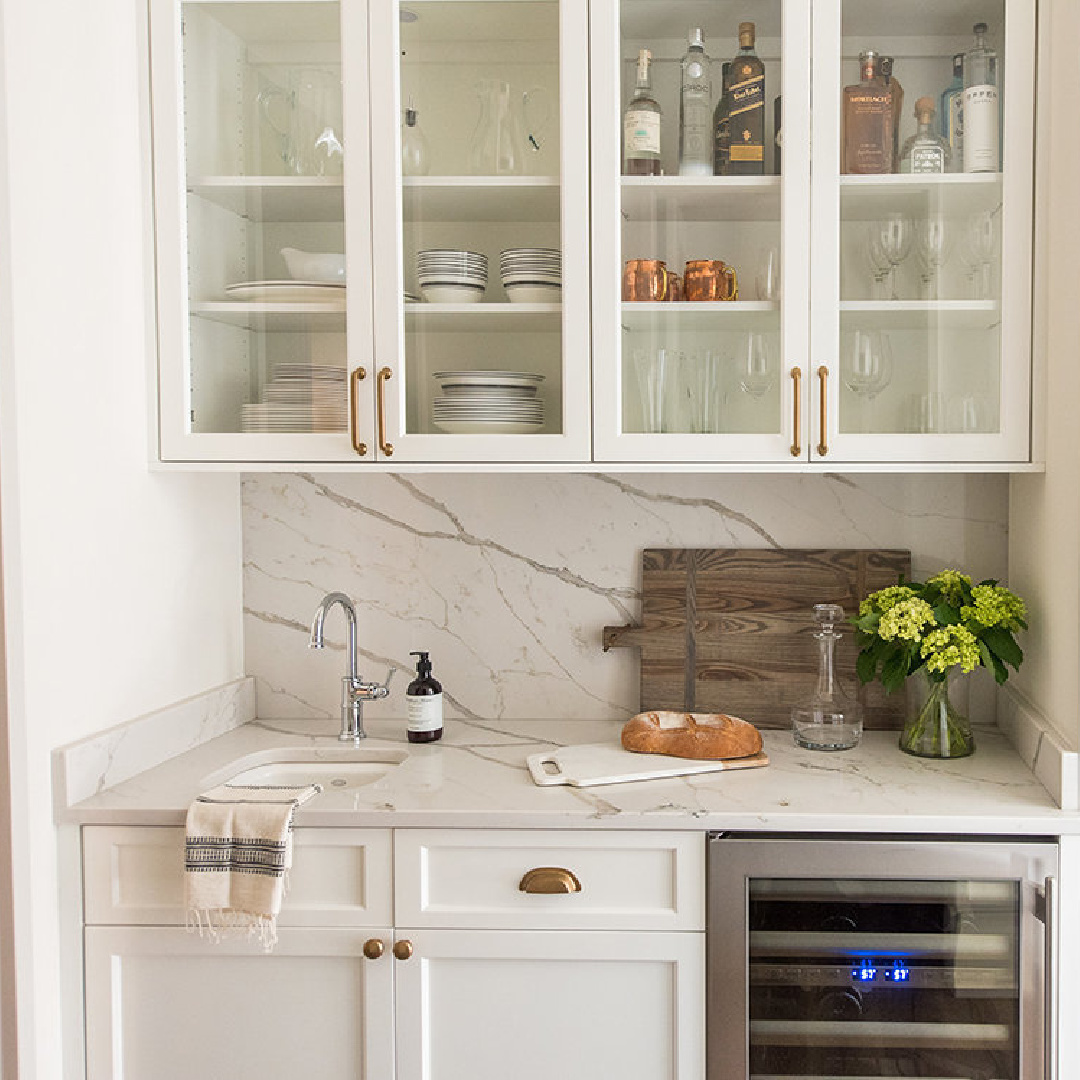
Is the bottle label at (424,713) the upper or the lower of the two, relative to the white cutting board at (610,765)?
upper

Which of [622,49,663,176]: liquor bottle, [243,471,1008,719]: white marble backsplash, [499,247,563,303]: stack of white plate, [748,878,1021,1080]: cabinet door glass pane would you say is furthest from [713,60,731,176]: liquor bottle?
[748,878,1021,1080]: cabinet door glass pane

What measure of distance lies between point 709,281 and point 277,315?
795 millimetres

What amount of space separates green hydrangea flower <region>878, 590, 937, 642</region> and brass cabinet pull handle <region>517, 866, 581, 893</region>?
703mm

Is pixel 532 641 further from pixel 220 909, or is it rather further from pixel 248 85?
pixel 248 85

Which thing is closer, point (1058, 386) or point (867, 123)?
point (1058, 386)

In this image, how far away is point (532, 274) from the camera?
6.47 feet

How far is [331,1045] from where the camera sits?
1.75m

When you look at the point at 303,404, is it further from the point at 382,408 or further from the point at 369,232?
the point at 369,232

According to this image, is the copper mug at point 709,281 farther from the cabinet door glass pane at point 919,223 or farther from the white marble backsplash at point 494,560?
the white marble backsplash at point 494,560

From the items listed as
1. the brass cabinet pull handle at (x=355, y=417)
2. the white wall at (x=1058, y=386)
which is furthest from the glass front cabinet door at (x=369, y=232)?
the white wall at (x=1058, y=386)

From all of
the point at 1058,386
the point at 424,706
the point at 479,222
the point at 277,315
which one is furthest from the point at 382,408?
the point at 1058,386

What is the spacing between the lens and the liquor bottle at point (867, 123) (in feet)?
6.23

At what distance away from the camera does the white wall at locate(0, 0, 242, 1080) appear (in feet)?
5.29

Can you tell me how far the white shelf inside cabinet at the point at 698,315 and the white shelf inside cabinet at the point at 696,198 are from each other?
15 cm
